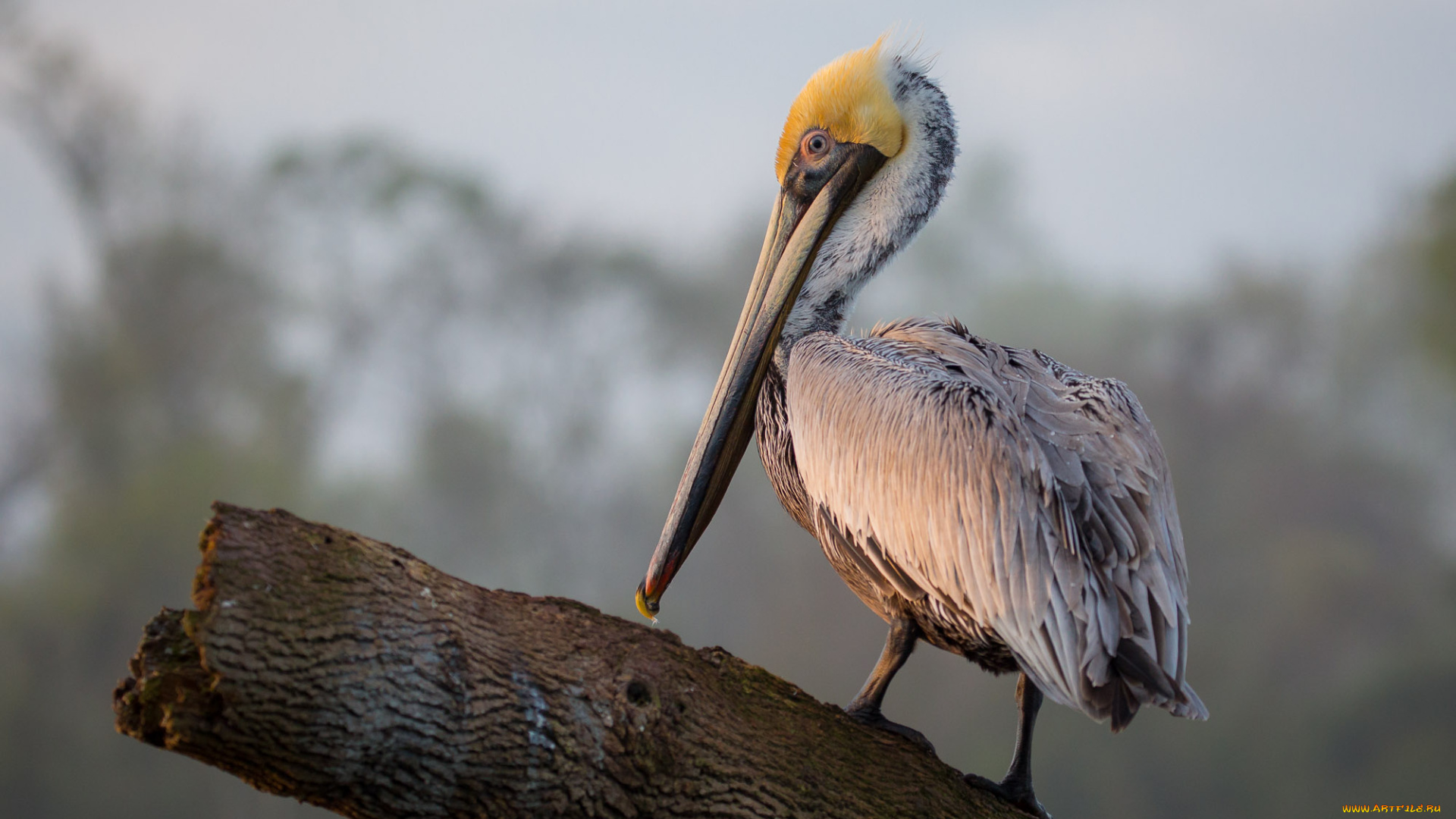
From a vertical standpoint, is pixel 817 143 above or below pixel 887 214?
→ above

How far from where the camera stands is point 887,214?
3.32 meters

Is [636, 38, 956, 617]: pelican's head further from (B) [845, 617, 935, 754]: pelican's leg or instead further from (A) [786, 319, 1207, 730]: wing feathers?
(B) [845, 617, 935, 754]: pelican's leg

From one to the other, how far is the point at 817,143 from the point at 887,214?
35cm

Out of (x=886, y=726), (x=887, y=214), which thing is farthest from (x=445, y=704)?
(x=887, y=214)

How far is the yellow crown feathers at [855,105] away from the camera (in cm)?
335

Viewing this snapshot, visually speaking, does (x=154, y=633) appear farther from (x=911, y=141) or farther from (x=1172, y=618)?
(x=911, y=141)

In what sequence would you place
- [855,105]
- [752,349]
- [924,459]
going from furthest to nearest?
1. [855,105]
2. [752,349]
3. [924,459]

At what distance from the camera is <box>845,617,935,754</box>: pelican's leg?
2.64 meters

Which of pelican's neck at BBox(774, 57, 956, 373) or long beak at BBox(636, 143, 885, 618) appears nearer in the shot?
long beak at BBox(636, 143, 885, 618)

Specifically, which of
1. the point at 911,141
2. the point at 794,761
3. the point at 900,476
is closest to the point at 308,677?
the point at 794,761

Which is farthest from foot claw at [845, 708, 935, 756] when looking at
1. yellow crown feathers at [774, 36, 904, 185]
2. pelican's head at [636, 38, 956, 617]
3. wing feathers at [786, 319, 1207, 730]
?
yellow crown feathers at [774, 36, 904, 185]

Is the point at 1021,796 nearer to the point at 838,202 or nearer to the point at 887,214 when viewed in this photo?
the point at 887,214

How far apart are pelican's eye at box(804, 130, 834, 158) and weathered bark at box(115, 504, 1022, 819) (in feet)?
5.96

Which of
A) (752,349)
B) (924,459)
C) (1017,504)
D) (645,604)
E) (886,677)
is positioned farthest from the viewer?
(752,349)
